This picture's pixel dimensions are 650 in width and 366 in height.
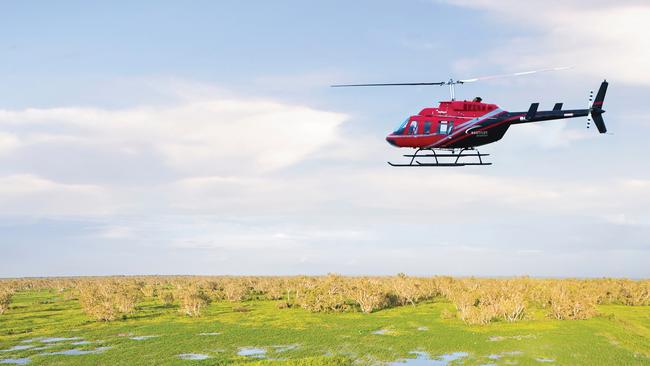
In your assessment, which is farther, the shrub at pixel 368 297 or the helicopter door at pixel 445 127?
the shrub at pixel 368 297

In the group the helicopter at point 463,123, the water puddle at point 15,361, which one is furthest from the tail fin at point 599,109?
the water puddle at point 15,361

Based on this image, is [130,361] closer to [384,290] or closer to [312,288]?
[312,288]

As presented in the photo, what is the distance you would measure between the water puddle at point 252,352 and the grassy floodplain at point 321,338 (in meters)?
0.06

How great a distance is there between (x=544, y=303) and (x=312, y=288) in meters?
22.4

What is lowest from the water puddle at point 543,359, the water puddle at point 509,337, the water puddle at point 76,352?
the water puddle at point 543,359

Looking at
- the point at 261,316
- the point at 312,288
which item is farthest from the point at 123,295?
the point at 312,288

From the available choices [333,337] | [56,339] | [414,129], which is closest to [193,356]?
[333,337]

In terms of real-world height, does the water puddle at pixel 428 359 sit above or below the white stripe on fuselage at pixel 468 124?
below

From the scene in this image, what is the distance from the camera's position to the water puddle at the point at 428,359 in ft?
96.2

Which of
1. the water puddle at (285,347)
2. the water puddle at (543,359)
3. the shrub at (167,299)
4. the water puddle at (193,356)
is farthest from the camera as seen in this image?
the shrub at (167,299)

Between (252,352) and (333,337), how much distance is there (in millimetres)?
6654

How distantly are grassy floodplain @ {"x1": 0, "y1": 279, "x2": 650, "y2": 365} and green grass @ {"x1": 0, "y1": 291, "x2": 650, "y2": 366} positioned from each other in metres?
0.06

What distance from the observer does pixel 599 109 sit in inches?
1180

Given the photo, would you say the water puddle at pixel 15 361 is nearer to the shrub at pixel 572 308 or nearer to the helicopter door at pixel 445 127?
the helicopter door at pixel 445 127
